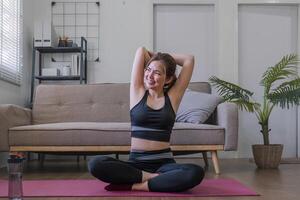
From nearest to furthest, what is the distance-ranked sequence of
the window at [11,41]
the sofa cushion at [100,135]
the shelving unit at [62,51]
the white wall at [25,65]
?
the sofa cushion at [100,135] → the window at [11,41] → the white wall at [25,65] → the shelving unit at [62,51]

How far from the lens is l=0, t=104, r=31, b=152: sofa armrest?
11.4 ft

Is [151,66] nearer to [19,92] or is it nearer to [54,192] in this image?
[54,192]

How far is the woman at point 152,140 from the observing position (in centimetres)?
230

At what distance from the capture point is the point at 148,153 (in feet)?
7.91

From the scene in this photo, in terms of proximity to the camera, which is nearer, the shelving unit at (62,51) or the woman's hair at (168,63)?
the woman's hair at (168,63)

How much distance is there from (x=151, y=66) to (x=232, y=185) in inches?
34.0

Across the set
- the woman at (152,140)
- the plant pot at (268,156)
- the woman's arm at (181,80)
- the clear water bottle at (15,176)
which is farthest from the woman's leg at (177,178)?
the plant pot at (268,156)

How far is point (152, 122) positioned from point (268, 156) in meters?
2.02

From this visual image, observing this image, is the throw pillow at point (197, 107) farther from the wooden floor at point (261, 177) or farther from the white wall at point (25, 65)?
the white wall at point (25, 65)

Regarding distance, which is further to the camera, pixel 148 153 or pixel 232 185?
pixel 232 185

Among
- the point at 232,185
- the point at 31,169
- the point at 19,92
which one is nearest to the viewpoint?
the point at 232,185

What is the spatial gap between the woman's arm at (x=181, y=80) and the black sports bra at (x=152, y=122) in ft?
0.29

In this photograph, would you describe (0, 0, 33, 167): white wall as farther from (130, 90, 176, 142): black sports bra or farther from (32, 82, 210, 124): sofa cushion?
(130, 90, 176, 142): black sports bra

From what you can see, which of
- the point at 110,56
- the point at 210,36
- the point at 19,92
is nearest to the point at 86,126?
the point at 19,92
